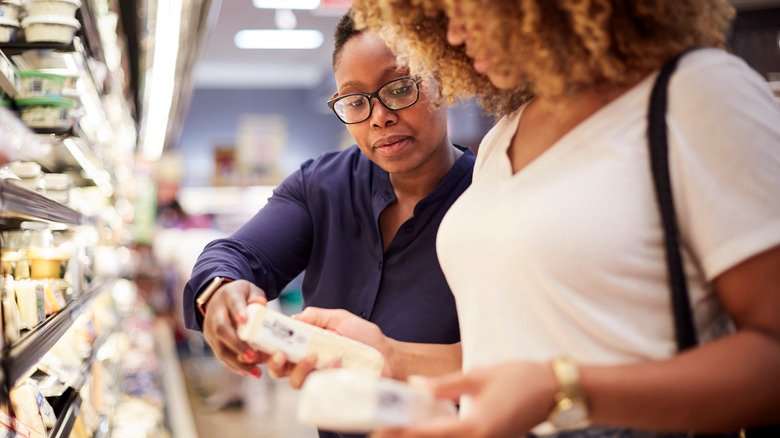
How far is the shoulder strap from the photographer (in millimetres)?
1010

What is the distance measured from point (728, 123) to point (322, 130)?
13770 mm

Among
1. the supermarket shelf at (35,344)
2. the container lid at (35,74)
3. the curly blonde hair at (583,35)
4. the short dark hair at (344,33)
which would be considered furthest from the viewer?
the container lid at (35,74)

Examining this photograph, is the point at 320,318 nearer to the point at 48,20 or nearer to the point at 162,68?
the point at 48,20

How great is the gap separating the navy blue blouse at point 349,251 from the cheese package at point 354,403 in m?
0.80

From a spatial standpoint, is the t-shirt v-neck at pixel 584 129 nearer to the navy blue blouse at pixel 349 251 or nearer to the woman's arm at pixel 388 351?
the woman's arm at pixel 388 351

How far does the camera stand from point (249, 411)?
7.57 metres

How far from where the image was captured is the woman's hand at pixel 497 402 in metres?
0.92

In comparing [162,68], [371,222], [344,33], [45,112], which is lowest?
[371,222]

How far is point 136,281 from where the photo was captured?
8.51 m

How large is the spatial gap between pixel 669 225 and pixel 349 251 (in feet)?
3.56

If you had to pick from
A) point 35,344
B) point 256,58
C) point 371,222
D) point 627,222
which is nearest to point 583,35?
point 627,222

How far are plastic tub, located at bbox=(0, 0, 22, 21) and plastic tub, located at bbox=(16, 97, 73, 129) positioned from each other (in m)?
0.23

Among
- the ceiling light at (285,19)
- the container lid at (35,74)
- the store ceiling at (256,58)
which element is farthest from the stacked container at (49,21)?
the ceiling light at (285,19)

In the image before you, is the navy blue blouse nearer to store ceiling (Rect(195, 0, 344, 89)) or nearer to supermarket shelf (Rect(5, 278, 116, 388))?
supermarket shelf (Rect(5, 278, 116, 388))
